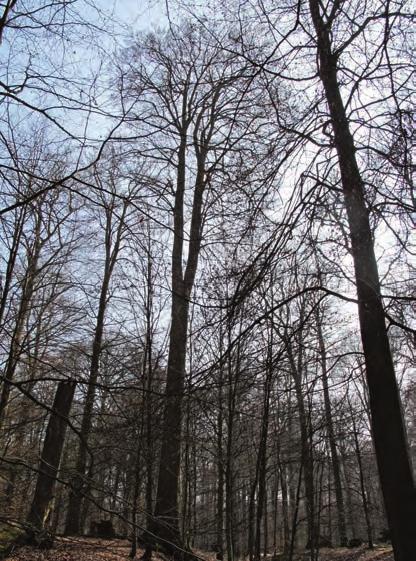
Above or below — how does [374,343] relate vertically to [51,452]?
above

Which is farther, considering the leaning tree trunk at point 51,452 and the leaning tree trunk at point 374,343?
the leaning tree trunk at point 51,452

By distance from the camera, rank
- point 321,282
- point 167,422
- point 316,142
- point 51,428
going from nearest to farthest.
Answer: point 167,422
point 316,142
point 321,282
point 51,428

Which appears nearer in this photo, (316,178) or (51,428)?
(316,178)

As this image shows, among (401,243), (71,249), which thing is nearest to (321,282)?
(401,243)

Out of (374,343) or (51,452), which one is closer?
(374,343)

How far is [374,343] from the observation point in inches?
132

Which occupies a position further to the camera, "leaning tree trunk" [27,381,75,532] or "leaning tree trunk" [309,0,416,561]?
"leaning tree trunk" [27,381,75,532]

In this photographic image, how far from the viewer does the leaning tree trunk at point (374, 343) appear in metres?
3.01

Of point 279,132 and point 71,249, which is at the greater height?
point 71,249

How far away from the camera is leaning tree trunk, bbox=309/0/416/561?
9.86 ft

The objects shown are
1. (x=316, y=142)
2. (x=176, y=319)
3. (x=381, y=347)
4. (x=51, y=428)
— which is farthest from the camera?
(x=176, y=319)

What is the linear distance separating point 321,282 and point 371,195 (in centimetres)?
88

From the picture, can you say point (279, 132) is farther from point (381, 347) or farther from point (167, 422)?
point (167, 422)

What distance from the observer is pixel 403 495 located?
301 centimetres
